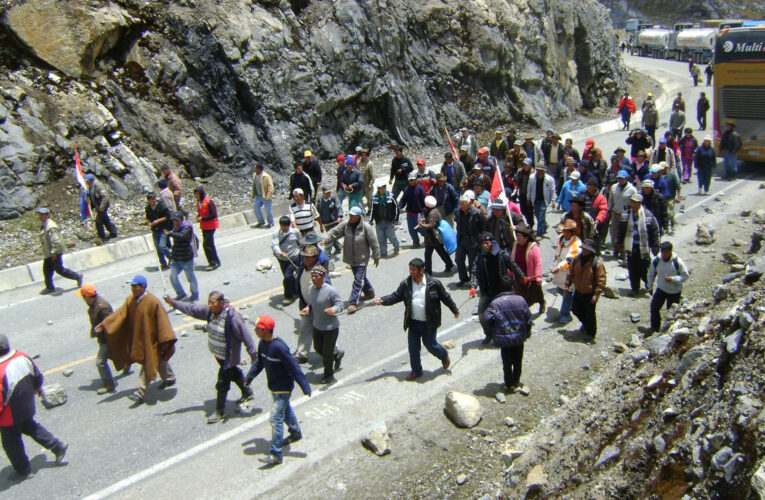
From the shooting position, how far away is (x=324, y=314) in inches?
325

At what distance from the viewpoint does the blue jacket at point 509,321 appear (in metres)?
7.71

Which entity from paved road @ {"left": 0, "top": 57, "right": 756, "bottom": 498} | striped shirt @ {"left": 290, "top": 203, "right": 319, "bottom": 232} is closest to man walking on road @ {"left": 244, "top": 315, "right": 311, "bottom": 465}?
paved road @ {"left": 0, "top": 57, "right": 756, "bottom": 498}

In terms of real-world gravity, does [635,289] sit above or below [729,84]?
below

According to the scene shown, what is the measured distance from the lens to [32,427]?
7.12m

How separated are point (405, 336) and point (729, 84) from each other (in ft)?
47.1

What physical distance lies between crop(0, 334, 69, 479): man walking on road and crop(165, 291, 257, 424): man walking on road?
1.66 meters

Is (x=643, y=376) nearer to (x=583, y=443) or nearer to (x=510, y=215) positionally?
(x=583, y=443)

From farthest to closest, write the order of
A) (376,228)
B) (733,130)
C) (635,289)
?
(733,130) → (376,228) → (635,289)

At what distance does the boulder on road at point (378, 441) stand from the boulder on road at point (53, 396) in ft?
13.0

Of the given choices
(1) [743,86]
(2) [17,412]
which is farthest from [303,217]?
(1) [743,86]

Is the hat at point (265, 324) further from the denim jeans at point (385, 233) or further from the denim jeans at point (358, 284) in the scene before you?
the denim jeans at point (385, 233)

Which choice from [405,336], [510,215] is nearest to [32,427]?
[405,336]

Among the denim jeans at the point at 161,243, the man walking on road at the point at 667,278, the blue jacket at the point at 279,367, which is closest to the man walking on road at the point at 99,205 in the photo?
the denim jeans at the point at 161,243

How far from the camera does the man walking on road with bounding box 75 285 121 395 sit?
8.60m
